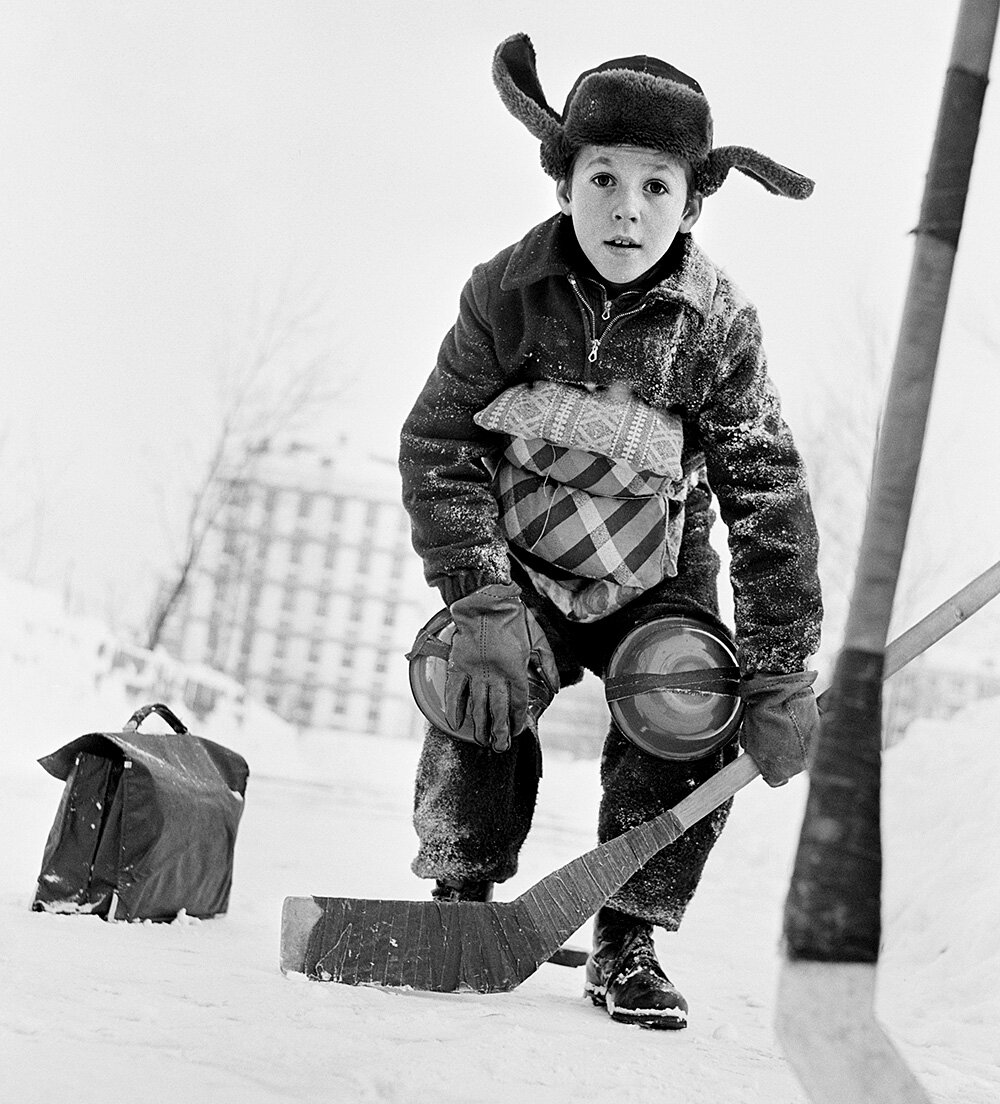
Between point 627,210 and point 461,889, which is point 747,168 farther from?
point 461,889

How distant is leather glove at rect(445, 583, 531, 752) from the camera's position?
1.61m

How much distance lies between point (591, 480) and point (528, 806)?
17.8 inches

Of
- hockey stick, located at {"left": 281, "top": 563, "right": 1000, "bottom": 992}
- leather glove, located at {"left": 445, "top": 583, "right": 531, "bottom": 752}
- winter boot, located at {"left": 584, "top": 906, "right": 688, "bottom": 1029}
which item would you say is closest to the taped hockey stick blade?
hockey stick, located at {"left": 281, "top": 563, "right": 1000, "bottom": 992}

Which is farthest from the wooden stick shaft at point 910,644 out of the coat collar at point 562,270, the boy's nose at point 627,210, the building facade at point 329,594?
the building facade at point 329,594

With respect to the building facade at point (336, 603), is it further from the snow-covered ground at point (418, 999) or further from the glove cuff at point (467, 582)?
A: the glove cuff at point (467, 582)

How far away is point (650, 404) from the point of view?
1.72 meters

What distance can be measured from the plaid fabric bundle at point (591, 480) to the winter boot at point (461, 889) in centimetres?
44

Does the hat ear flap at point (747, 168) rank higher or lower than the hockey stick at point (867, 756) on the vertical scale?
higher

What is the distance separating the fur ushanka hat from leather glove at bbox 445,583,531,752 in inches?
23.6

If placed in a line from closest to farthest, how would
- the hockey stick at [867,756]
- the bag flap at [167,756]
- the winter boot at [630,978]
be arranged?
1. the hockey stick at [867,756]
2. the winter boot at [630,978]
3. the bag flap at [167,756]

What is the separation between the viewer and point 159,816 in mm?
1896

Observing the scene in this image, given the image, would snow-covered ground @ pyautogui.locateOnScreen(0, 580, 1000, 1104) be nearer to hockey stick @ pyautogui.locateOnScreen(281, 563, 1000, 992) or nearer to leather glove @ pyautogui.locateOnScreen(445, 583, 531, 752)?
hockey stick @ pyautogui.locateOnScreen(281, 563, 1000, 992)

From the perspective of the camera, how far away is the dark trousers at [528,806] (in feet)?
5.52

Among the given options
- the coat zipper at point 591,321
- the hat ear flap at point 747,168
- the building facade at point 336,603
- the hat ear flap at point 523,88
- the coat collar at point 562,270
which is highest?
the hat ear flap at point 523,88
